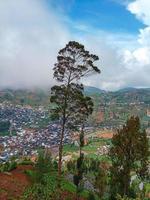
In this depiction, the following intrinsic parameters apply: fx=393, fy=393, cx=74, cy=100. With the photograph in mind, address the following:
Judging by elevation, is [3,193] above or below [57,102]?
below

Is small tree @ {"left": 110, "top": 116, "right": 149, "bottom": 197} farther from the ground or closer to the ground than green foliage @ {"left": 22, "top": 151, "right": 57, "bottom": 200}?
farther from the ground

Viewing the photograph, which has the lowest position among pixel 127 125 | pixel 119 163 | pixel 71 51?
pixel 119 163

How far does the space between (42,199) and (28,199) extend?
1.92m

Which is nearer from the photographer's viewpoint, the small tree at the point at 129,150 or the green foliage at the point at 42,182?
the green foliage at the point at 42,182

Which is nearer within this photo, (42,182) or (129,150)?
(129,150)

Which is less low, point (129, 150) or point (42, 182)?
point (129, 150)

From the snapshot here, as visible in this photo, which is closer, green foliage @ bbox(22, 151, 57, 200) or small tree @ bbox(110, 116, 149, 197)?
green foliage @ bbox(22, 151, 57, 200)

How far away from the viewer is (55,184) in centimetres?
4991

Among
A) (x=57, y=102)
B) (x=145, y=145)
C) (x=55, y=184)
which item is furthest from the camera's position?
(x=57, y=102)

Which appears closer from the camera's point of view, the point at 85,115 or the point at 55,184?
the point at 55,184

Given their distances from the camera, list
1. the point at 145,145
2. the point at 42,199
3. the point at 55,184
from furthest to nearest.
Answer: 1. the point at 55,184
2. the point at 145,145
3. the point at 42,199

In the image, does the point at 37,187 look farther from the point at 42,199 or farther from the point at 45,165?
the point at 45,165

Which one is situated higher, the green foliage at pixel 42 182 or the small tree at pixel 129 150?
the small tree at pixel 129 150

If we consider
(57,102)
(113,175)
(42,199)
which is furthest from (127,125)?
(42,199)
